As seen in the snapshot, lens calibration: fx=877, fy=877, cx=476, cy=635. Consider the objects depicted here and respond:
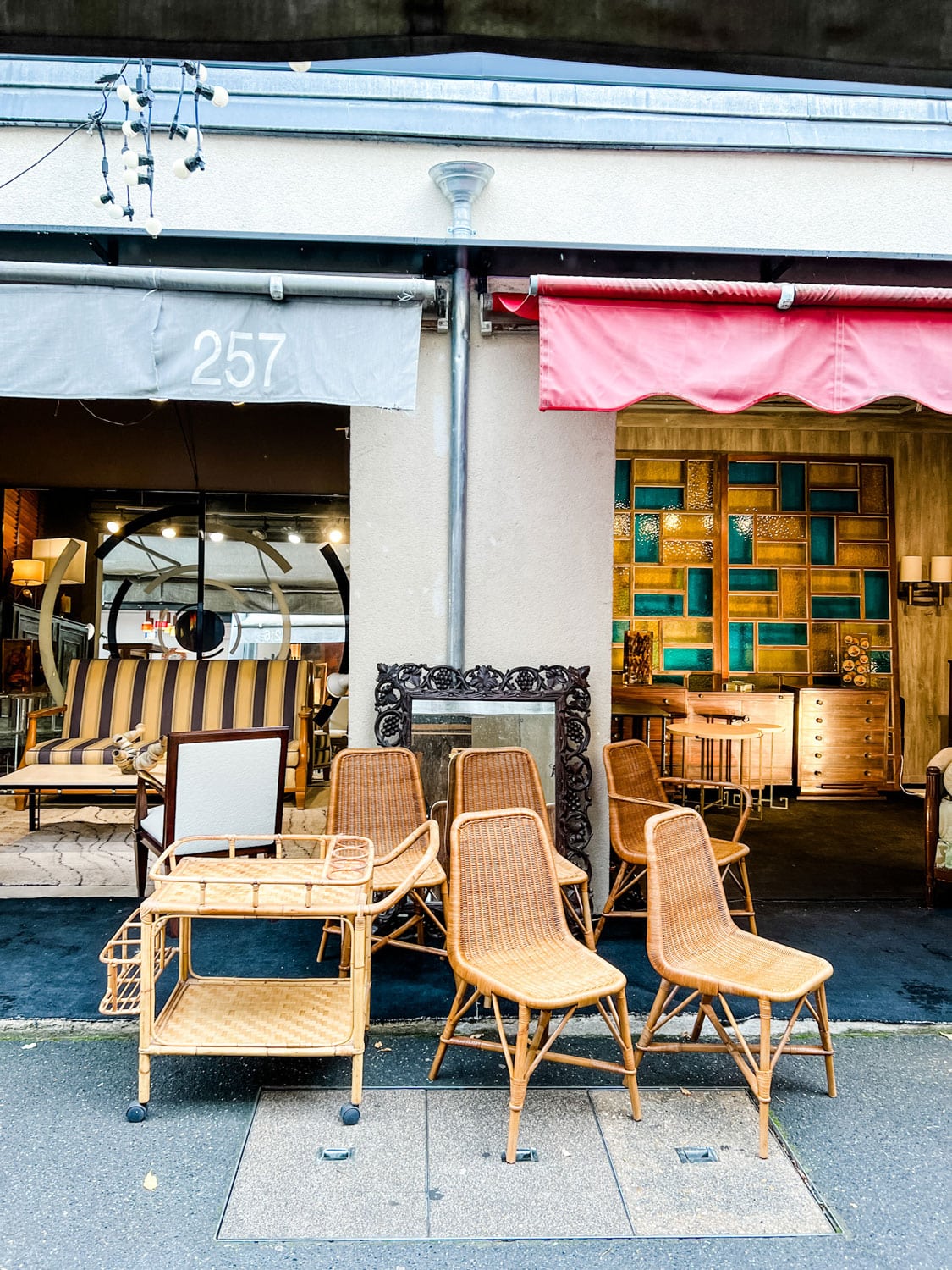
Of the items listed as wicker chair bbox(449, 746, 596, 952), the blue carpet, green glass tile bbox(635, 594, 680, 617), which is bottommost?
the blue carpet

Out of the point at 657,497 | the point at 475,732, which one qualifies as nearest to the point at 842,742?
the point at 657,497

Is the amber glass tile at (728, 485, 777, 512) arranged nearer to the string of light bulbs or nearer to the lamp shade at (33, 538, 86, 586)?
the string of light bulbs

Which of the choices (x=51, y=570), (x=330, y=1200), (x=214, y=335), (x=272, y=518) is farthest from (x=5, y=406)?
(x=330, y=1200)

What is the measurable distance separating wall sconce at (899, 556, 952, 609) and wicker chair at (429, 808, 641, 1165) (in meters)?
6.84

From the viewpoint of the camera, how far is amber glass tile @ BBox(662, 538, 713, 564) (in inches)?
354

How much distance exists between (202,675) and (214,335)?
4578mm

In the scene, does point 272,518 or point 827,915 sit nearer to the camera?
point 827,915

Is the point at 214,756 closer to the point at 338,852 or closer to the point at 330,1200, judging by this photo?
the point at 338,852

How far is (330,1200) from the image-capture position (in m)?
2.45

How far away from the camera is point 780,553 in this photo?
8.92 m

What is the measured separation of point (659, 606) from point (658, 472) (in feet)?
4.51

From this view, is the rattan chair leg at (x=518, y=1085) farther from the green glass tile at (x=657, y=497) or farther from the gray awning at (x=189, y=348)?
the green glass tile at (x=657, y=497)

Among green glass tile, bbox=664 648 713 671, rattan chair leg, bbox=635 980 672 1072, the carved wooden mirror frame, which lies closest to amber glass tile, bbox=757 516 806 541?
green glass tile, bbox=664 648 713 671

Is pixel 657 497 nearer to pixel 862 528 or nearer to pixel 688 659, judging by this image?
pixel 688 659
